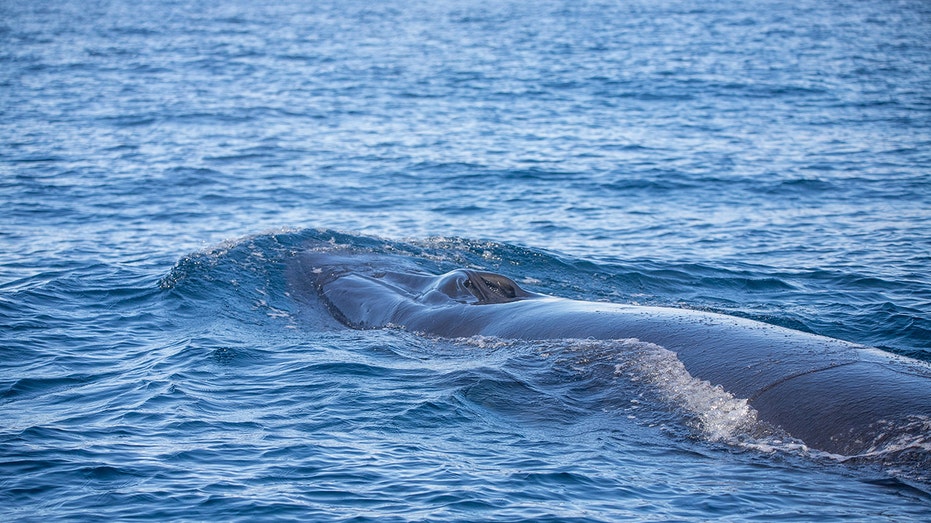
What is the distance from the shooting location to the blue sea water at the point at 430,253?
34.4ft

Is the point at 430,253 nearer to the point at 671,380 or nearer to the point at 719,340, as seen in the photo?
the point at 719,340

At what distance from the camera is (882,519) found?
879cm

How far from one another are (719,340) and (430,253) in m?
9.29

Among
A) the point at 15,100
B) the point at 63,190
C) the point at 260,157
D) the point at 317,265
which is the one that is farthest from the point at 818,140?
the point at 15,100

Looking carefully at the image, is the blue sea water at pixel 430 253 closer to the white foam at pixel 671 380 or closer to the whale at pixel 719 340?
the white foam at pixel 671 380

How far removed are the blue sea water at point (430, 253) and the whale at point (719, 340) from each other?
1.31ft

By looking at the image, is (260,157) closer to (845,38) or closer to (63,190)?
(63,190)

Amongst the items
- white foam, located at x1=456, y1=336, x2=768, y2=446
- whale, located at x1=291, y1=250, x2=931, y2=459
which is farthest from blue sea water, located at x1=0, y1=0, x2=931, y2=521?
whale, located at x1=291, y1=250, x2=931, y2=459

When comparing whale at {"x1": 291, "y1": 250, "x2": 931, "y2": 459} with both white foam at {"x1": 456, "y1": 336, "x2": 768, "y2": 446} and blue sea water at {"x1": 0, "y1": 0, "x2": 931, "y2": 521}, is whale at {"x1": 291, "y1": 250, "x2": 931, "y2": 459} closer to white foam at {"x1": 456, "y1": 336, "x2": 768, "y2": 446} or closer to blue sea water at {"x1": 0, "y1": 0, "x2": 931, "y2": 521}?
white foam at {"x1": 456, "y1": 336, "x2": 768, "y2": 446}

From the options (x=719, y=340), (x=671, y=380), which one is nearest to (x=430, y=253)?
(x=719, y=340)

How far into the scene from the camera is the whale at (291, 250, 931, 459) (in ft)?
33.5

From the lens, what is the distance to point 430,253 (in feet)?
69.0

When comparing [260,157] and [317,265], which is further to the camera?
[260,157]

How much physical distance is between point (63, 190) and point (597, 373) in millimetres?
19996
